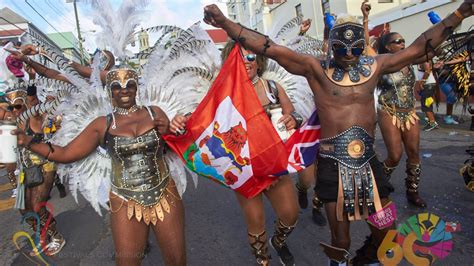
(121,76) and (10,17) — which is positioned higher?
(10,17)

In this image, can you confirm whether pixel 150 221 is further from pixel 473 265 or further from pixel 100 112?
pixel 473 265

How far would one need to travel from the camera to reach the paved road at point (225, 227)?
389 centimetres

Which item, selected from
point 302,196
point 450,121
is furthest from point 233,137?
point 450,121

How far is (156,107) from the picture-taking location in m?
3.08

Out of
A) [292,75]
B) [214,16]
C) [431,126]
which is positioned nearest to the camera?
[214,16]

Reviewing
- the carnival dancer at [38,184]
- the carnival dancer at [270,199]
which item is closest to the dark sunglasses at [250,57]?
the carnival dancer at [270,199]

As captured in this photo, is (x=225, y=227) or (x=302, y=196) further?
(x=302, y=196)

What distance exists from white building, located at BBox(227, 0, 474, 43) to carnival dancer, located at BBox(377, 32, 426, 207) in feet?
4.96

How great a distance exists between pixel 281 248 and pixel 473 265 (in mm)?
1590

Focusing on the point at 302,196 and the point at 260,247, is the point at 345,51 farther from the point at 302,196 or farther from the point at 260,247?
the point at 302,196

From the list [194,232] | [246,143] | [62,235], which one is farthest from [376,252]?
[62,235]

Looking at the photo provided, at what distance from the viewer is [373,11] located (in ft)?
74.7

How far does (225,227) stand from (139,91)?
90.7 inches

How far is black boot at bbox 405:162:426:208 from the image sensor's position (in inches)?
181
